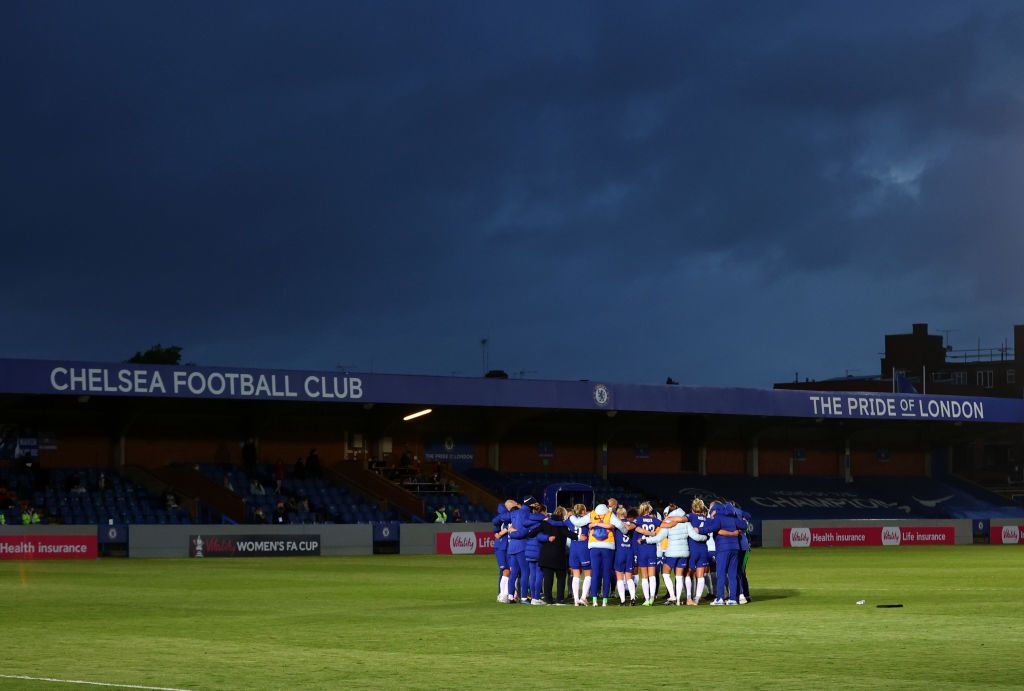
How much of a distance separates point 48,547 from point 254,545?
653 centimetres

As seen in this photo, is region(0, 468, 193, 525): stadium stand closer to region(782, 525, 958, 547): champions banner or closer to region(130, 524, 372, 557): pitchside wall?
region(130, 524, 372, 557): pitchside wall

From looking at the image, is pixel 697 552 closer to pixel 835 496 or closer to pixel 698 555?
pixel 698 555

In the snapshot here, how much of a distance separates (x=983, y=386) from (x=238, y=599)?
125 m

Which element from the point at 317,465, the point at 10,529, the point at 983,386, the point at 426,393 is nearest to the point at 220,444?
the point at 317,465

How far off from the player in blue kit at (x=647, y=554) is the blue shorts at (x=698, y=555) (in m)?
0.75

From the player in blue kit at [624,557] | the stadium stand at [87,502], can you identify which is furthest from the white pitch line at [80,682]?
the stadium stand at [87,502]

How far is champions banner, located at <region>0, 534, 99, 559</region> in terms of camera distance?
152 ft

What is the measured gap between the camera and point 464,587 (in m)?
32.2

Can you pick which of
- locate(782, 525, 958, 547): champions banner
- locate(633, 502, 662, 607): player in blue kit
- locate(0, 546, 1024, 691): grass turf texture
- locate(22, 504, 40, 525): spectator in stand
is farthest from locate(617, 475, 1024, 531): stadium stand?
locate(633, 502, 662, 607): player in blue kit

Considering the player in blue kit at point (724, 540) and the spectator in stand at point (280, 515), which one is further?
the spectator in stand at point (280, 515)

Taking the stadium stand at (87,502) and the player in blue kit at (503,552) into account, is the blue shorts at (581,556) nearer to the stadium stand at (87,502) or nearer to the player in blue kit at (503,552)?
the player in blue kit at (503,552)

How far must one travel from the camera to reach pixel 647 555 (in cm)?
2684

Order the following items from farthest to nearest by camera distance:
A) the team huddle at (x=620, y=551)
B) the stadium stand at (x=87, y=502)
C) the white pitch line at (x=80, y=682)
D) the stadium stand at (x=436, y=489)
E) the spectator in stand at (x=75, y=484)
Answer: the stadium stand at (x=436, y=489) < the spectator in stand at (x=75, y=484) < the stadium stand at (x=87, y=502) < the team huddle at (x=620, y=551) < the white pitch line at (x=80, y=682)

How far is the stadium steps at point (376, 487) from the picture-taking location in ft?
196
